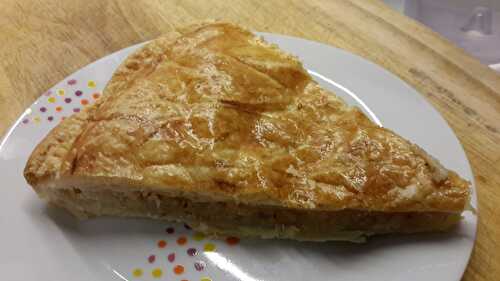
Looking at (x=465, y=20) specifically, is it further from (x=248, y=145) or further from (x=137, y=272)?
(x=137, y=272)

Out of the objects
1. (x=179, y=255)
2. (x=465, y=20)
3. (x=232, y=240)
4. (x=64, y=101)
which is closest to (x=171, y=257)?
(x=179, y=255)

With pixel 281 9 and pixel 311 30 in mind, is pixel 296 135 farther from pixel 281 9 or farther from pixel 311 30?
pixel 281 9

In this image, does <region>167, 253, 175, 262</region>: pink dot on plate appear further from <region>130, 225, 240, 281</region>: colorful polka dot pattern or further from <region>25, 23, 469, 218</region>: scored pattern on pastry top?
<region>25, 23, 469, 218</region>: scored pattern on pastry top

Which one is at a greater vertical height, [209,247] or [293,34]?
[293,34]

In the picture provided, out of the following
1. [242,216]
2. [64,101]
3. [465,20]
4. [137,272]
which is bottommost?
[137,272]

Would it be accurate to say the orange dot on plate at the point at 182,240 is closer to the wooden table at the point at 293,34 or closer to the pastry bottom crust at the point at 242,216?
the pastry bottom crust at the point at 242,216

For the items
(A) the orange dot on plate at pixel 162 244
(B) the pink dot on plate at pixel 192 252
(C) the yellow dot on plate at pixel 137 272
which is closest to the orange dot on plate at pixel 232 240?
(B) the pink dot on plate at pixel 192 252
